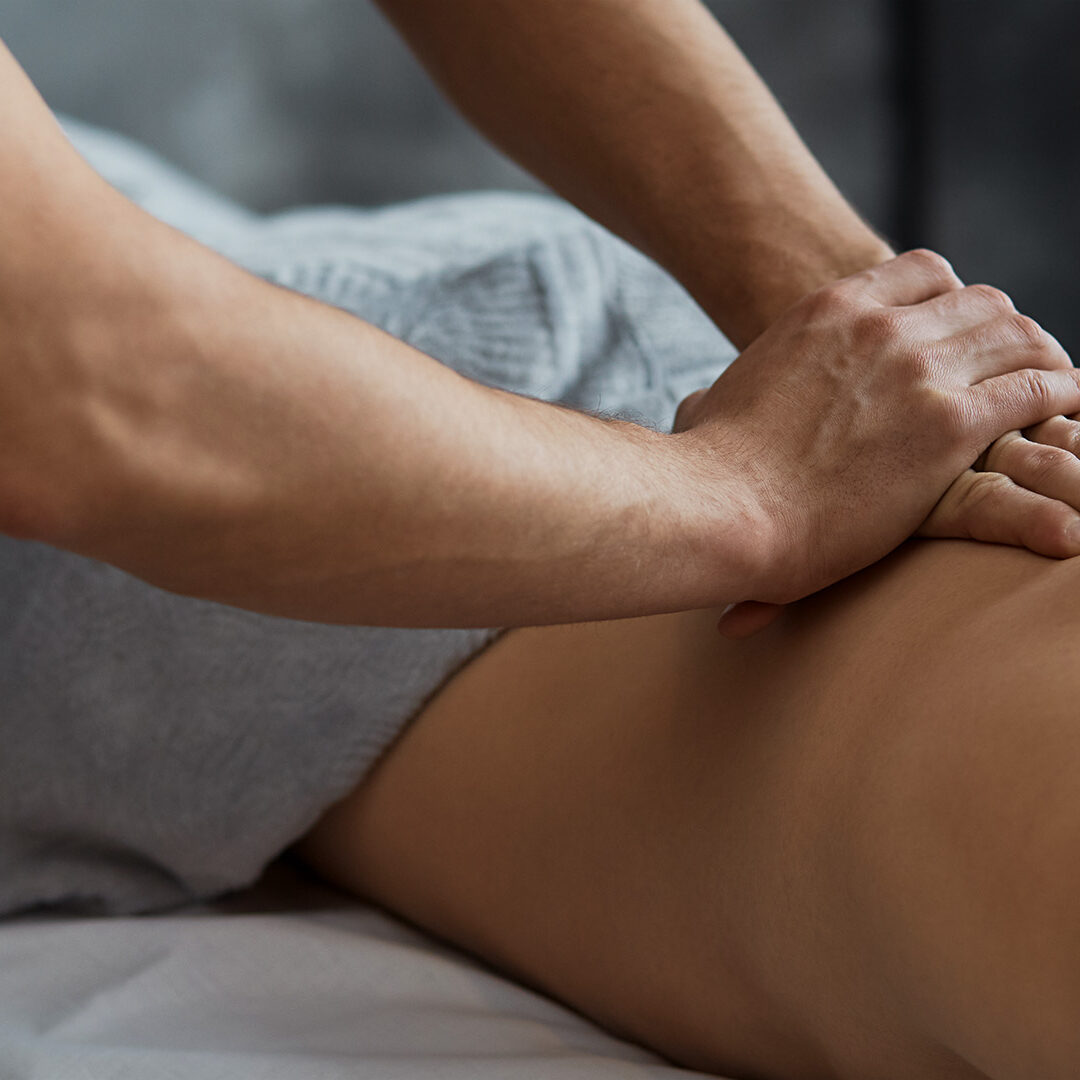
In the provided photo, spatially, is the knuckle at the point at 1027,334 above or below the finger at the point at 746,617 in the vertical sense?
above

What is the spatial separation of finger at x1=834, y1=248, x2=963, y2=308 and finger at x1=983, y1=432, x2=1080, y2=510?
3.6 inches

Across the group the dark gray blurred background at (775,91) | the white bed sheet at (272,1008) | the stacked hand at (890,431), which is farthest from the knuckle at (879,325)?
the dark gray blurred background at (775,91)

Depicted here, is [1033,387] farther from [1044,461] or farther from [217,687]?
[217,687]

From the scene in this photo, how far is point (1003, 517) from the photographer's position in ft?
1.64

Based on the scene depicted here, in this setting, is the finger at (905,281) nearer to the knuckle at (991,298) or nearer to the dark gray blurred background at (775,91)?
the knuckle at (991,298)

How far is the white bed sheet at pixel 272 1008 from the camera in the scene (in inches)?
20.4

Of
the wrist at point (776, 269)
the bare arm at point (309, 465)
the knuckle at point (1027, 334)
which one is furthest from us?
the wrist at point (776, 269)

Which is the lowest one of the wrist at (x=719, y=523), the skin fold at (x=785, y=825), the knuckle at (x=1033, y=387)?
the skin fold at (x=785, y=825)

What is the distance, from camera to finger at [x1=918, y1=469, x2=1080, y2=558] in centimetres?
48

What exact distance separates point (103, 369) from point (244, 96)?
148cm

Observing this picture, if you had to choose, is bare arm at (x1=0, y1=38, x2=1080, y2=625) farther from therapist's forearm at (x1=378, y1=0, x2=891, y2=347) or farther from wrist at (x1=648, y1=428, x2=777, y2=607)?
therapist's forearm at (x1=378, y1=0, x2=891, y2=347)

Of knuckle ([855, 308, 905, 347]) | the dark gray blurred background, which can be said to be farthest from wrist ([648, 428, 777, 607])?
the dark gray blurred background

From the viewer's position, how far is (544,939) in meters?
0.59

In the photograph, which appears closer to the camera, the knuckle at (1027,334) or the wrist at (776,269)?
the knuckle at (1027,334)
